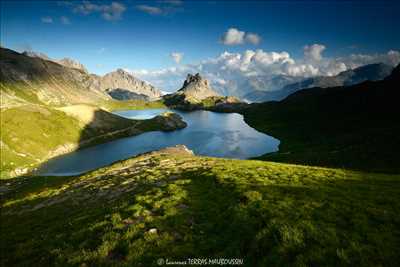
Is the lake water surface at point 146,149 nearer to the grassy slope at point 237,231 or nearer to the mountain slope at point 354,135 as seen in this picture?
the mountain slope at point 354,135

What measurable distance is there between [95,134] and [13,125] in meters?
53.5

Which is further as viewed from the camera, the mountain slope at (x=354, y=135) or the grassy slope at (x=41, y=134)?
the grassy slope at (x=41, y=134)

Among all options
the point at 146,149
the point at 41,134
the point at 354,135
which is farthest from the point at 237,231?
the point at 41,134

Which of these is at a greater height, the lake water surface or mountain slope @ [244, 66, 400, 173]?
mountain slope @ [244, 66, 400, 173]

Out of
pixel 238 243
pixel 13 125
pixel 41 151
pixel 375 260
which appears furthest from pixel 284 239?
pixel 13 125

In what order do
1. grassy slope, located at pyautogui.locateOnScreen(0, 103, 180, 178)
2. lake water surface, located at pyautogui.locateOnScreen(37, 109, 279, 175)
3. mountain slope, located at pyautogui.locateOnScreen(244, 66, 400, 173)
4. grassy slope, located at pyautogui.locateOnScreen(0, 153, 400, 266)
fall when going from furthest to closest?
lake water surface, located at pyautogui.locateOnScreen(37, 109, 279, 175) < grassy slope, located at pyautogui.locateOnScreen(0, 103, 180, 178) < mountain slope, located at pyautogui.locateOnScreen(244, 66, 400, 173) < grassy slope, located at pyautogui.locateOnScreen(0, 153, 400, 266)

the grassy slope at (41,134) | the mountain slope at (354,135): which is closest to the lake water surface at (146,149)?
the grassy slope at (41,134)

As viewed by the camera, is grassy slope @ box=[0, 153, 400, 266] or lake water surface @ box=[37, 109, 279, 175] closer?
grassy slope @ box=[0, 153, 400, 266]

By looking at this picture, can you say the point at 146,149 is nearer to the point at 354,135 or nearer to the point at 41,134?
the point at 41,134

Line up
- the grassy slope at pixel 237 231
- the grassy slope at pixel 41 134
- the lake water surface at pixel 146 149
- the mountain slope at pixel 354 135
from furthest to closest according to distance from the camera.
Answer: the lake water surface at pixel 146 149 < the grassy slope at pixel 41 134 < the mountain slope at pixel 354 135 < the grassy slope at pixel 237 231

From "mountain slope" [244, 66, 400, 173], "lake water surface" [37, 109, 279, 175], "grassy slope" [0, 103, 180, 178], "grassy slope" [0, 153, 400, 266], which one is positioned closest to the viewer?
"grassy slope" [0, 153, 400, 266]

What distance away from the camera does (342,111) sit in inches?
7470

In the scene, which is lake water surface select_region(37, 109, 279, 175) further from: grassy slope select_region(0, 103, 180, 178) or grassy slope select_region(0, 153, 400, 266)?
grassy slope select_region(0, 153, 400, 266)

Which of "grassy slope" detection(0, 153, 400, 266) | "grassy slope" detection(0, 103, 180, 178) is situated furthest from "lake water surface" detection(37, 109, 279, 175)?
"grassy slope" detection(0, 153, 400, 266)
